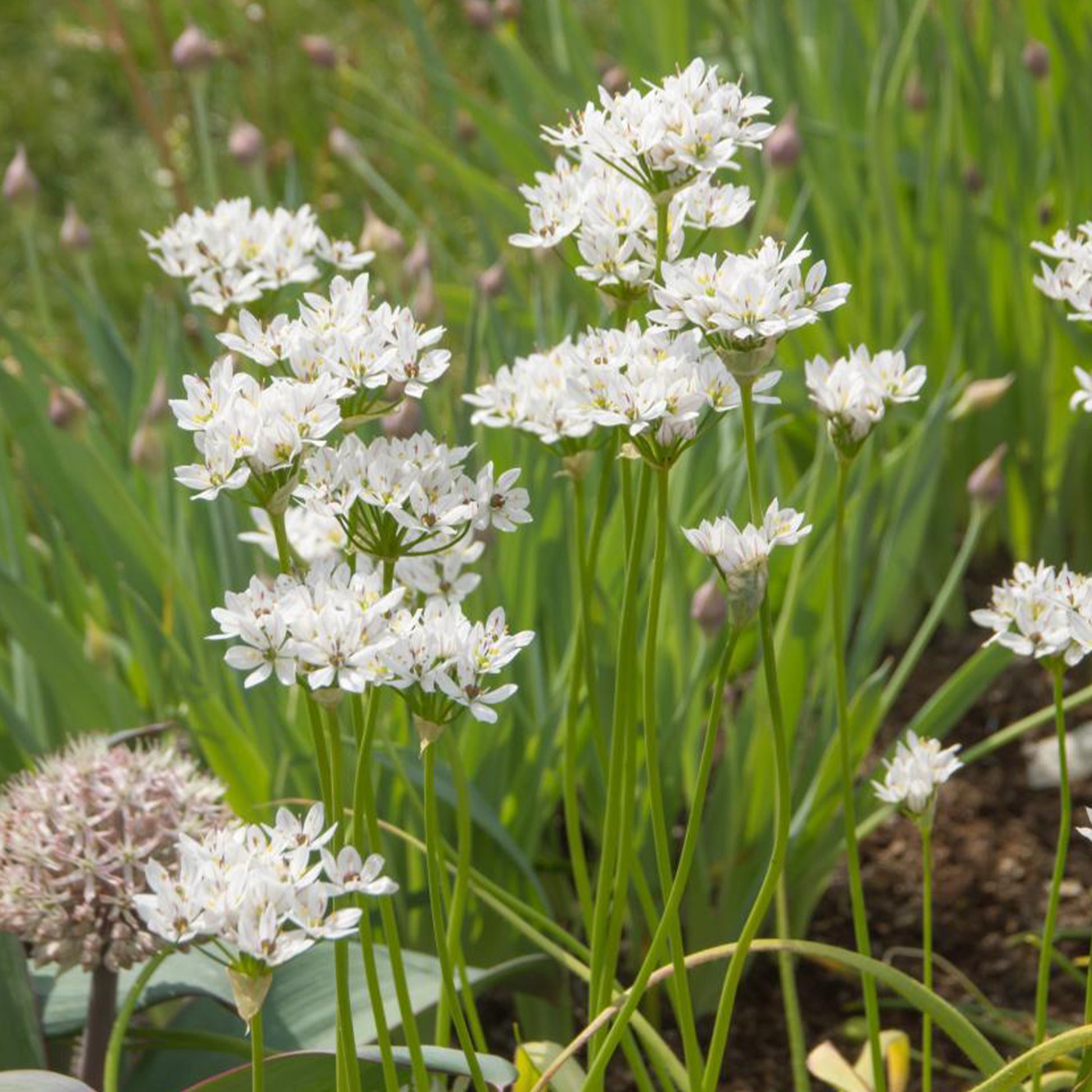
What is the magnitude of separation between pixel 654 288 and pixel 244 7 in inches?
134

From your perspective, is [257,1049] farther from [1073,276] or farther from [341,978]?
[1073,276]

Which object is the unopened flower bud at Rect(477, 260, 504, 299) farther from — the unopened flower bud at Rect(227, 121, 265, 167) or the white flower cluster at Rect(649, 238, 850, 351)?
the white flower cluster at Rect(649, 238, 850, 351)

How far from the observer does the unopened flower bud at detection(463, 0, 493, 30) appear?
8.27 ft

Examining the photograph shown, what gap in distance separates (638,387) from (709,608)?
0.60 meters

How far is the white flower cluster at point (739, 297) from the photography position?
92 cm

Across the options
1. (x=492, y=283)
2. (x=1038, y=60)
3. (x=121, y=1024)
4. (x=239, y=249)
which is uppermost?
(x=1038, y=60)

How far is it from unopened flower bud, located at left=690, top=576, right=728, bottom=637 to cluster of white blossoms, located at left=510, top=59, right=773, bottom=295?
43 cm

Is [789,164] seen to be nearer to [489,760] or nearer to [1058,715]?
[489,760]

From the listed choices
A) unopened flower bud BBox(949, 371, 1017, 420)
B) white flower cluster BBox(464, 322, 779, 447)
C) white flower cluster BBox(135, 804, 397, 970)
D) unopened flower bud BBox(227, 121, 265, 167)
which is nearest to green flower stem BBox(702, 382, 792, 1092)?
white flower cluster BBox(464, 322, 779, 447)

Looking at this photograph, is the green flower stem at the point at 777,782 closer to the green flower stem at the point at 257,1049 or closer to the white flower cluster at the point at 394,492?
the white flower cluster at the point at 394,492

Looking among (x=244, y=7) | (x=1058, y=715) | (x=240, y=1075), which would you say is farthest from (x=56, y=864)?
(x=244, y=7)

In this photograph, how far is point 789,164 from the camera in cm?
207

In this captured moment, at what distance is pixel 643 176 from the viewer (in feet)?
3.39

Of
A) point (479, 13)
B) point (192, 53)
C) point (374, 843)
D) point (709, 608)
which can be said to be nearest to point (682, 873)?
point (374, 843)
